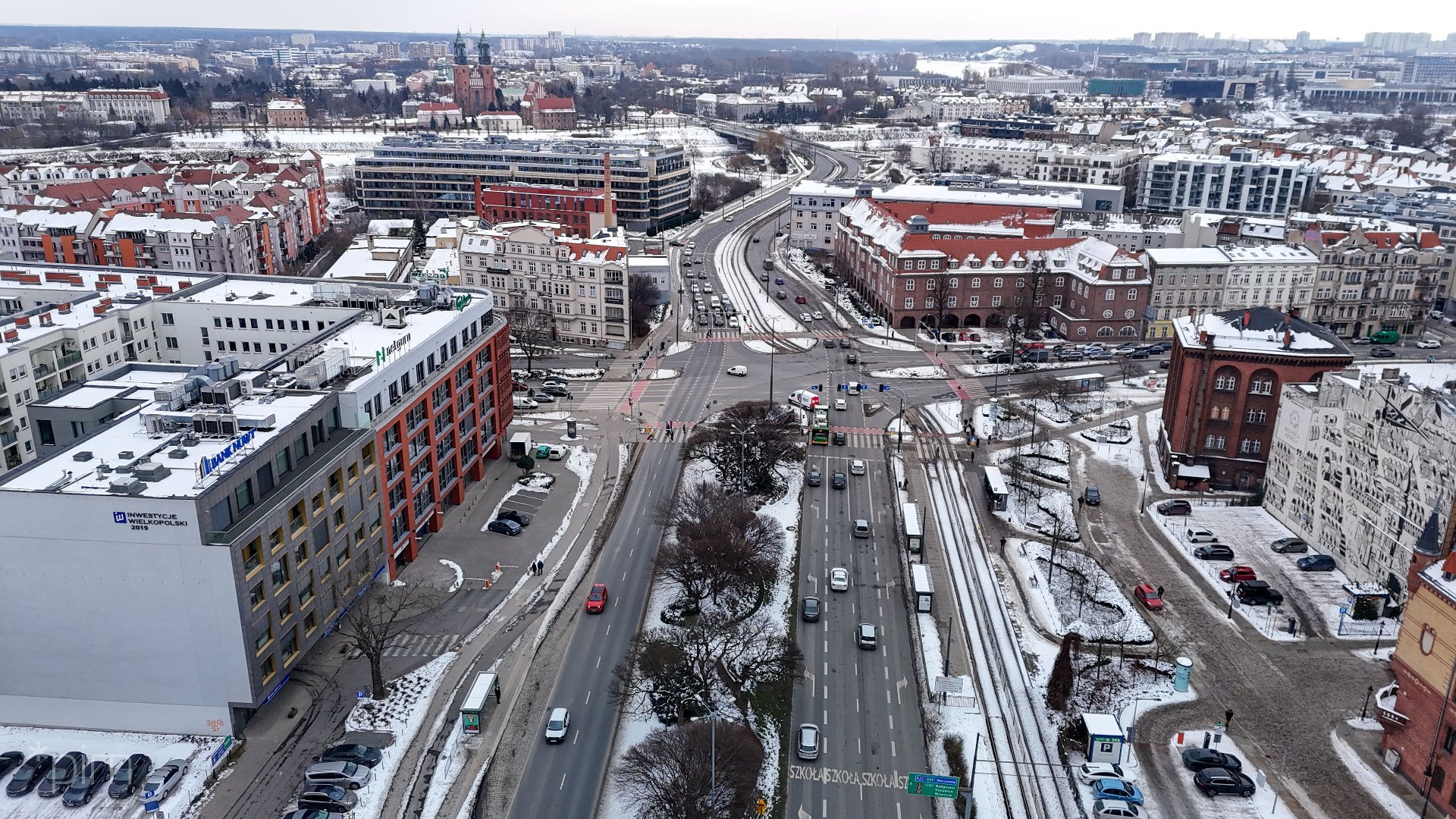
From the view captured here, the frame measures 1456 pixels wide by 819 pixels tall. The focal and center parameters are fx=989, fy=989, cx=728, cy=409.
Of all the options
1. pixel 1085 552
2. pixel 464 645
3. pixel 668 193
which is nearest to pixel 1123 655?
pixel 1085 552

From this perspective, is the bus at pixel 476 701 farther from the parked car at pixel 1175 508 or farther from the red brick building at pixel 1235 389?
the red brick building at pixel 1235 389

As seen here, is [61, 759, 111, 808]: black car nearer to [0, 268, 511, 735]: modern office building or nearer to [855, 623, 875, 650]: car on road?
[0, 268, 511, 735]: modern office building

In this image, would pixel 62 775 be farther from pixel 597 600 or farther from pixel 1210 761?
pixel 1210 761

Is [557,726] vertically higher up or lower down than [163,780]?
higher up

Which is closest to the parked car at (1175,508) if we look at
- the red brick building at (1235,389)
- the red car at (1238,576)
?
the red brick building at (1235,389)

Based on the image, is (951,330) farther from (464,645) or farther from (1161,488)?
(464,645)

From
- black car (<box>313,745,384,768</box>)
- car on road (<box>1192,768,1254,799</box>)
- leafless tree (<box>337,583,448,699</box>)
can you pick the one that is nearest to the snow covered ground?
black car (<box>313,745,384,768</box>)

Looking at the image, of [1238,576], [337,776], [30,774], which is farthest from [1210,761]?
[30,774]
